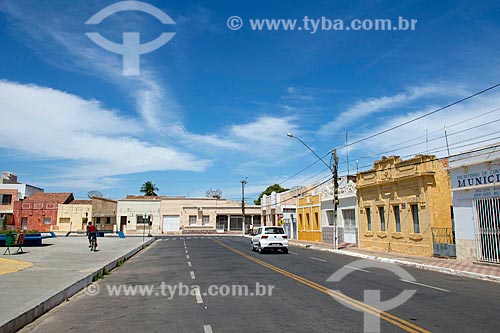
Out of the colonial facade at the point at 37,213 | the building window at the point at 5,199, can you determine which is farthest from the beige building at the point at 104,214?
the building window at the point at 5,199

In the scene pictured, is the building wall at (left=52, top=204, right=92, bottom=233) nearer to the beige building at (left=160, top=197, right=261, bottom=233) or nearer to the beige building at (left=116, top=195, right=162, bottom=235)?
the beige building at (left=116, top=195, right=162, bottom=235)

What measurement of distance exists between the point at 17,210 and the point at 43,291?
61001mm

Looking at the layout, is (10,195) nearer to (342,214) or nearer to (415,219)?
(342,214)

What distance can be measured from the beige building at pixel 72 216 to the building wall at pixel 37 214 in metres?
0.85

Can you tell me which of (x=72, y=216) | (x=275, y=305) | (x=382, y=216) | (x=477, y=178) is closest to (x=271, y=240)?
(x=382, y=216)

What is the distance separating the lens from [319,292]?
36.3ft

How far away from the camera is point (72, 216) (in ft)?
217

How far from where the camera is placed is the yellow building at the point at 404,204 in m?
23.7

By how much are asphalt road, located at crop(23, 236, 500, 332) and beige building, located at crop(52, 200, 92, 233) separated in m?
55.9

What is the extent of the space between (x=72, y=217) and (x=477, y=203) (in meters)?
61.2

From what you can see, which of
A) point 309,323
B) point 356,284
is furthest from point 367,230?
point 309,323

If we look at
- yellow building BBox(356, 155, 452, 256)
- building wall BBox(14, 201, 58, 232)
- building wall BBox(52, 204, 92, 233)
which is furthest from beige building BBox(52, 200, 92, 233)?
yellow building BBox(356, 155, 452, 256)

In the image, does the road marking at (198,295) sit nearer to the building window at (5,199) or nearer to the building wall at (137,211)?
the building wall at (137,211)

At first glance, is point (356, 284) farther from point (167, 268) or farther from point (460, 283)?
point (167, 268)
